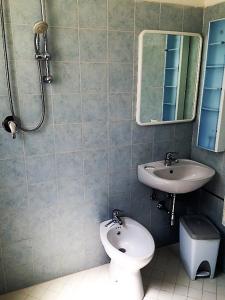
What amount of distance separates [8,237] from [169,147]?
1481 mm

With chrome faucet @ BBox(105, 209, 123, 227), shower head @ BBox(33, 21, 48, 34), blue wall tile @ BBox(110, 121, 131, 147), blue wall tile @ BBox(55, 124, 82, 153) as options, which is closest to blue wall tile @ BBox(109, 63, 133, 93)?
blue wall tile @ BBox(110, 121, 131, 147)

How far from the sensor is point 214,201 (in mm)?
2262

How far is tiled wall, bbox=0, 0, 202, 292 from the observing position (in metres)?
1.73

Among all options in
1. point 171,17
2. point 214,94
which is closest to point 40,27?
point 171,17

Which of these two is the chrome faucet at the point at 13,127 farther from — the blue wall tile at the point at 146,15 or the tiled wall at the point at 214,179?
the tiled wall at the point at 214,179

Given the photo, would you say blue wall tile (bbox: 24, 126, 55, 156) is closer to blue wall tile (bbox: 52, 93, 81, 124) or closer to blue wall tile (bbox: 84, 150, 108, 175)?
blue wall tile (bbox: 52, 93, 81, 124)

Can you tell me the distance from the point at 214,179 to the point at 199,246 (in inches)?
22.4

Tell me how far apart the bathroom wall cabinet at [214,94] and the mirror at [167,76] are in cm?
14

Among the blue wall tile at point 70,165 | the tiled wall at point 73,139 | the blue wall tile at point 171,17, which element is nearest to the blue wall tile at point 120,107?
the tiled wall at point 73,139

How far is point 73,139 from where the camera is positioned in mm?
1930

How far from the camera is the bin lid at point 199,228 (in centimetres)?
204

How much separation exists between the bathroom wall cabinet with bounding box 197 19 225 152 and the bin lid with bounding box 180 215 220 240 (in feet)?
2.04

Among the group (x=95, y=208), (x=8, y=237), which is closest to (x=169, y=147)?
(x=95, y=208)

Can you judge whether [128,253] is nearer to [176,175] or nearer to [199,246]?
[199,246]
